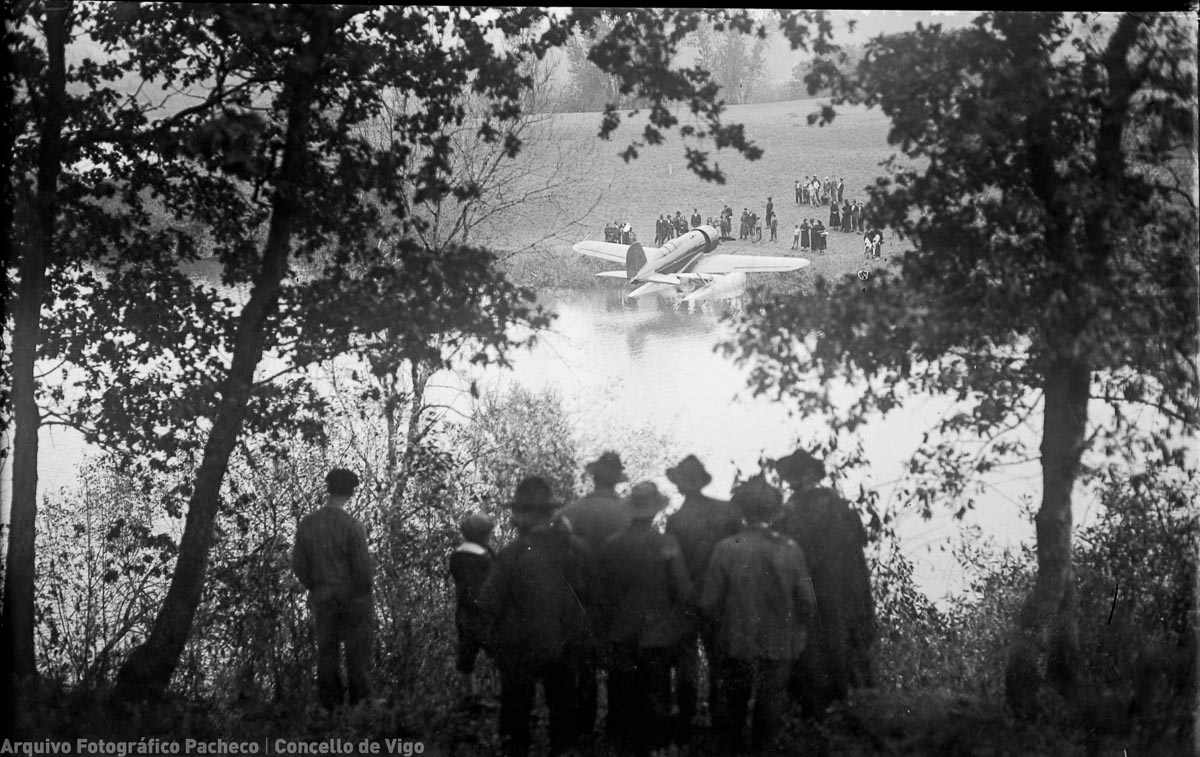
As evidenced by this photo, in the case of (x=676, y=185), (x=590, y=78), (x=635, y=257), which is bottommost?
(x=635, y=257)

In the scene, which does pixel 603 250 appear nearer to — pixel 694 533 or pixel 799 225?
pixel 799 225

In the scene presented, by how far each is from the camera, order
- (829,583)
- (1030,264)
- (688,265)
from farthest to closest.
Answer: (688,265)
(829,583)
(1030,264)

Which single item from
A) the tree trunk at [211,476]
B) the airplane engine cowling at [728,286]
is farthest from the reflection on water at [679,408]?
the tree trunk at [211,476]

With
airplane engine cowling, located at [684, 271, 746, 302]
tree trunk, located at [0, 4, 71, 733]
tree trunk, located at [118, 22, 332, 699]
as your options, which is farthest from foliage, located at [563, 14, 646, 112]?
tree trunk, located at [0, 4, 71, 733]

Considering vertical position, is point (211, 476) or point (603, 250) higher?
point (603, 250)

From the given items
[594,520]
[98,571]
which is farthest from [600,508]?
[98,571]

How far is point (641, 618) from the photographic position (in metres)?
3.18

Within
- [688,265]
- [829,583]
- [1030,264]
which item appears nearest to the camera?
[1030,264]

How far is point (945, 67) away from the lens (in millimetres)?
3127

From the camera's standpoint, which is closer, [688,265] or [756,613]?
[756,613]

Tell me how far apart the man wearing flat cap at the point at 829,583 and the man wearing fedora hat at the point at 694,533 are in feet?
0.68

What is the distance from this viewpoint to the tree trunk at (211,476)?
3.17 m

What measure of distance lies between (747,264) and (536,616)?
4.42 ft

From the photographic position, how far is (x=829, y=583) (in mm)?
3205
